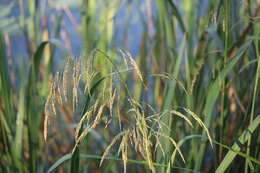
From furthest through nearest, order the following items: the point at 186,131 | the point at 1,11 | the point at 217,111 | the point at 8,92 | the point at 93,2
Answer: the point at 1,11 → the point at 93,2 → the point at 217,111 → the point at 186,131 → the point at 8,92

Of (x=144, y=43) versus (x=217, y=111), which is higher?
(x=144, y=43)

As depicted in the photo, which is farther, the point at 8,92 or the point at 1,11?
the point at 1,11

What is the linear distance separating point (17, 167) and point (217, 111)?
18.6 inches

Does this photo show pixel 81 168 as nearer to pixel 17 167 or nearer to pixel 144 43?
pixel 17 167

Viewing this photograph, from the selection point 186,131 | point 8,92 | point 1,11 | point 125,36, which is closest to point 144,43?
point 125,36

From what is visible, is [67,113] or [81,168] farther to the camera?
[67,113]

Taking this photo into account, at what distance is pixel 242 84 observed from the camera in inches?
39.0

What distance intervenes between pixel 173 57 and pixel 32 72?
0.26 metres

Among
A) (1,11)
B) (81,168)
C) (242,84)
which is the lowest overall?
(81,168)

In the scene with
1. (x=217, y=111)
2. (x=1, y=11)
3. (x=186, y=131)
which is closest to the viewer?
(x=186, y=131)

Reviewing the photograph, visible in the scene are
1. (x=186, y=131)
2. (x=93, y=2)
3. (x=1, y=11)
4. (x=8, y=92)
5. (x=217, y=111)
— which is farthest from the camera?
(x=1, y=11)

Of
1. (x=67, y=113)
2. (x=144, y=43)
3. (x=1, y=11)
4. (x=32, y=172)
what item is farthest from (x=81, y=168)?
(x=1, y=11)

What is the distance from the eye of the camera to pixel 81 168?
1025 millimetres

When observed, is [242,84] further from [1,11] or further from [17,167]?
[1,11]
